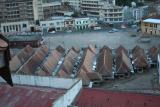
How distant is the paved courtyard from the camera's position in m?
25.0

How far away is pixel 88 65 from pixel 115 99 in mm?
7920

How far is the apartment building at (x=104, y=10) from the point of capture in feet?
107

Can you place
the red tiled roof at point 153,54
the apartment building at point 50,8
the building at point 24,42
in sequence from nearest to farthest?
the red tiled roof at point 153,54 → the building at point 24,42 → the apartment building at point 50,8

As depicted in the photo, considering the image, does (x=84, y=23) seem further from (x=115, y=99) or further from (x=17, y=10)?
(x=115, y=99)

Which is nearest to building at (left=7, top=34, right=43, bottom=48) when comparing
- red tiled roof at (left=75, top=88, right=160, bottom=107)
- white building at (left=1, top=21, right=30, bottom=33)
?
white building at (left=1, top=21, right=30, bottom=33)

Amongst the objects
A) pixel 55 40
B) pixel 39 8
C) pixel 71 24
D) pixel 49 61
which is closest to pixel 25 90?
pixel 49 61

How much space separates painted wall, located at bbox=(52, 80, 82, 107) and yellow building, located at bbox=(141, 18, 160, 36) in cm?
1816

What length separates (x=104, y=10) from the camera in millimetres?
33156

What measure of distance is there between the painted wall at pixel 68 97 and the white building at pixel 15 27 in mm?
23161

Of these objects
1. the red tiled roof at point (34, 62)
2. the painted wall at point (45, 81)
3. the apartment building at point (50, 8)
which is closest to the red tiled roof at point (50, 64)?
the red tiled roof at point (34, 62)

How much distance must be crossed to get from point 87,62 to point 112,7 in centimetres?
1571

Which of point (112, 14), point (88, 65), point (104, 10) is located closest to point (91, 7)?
point (104, 10)

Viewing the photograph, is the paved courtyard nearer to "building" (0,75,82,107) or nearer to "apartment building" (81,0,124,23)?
"apartment building" (81,0,124,23)

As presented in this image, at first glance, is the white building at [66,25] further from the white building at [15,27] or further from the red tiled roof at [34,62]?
the red tiled roof at [34,62]
